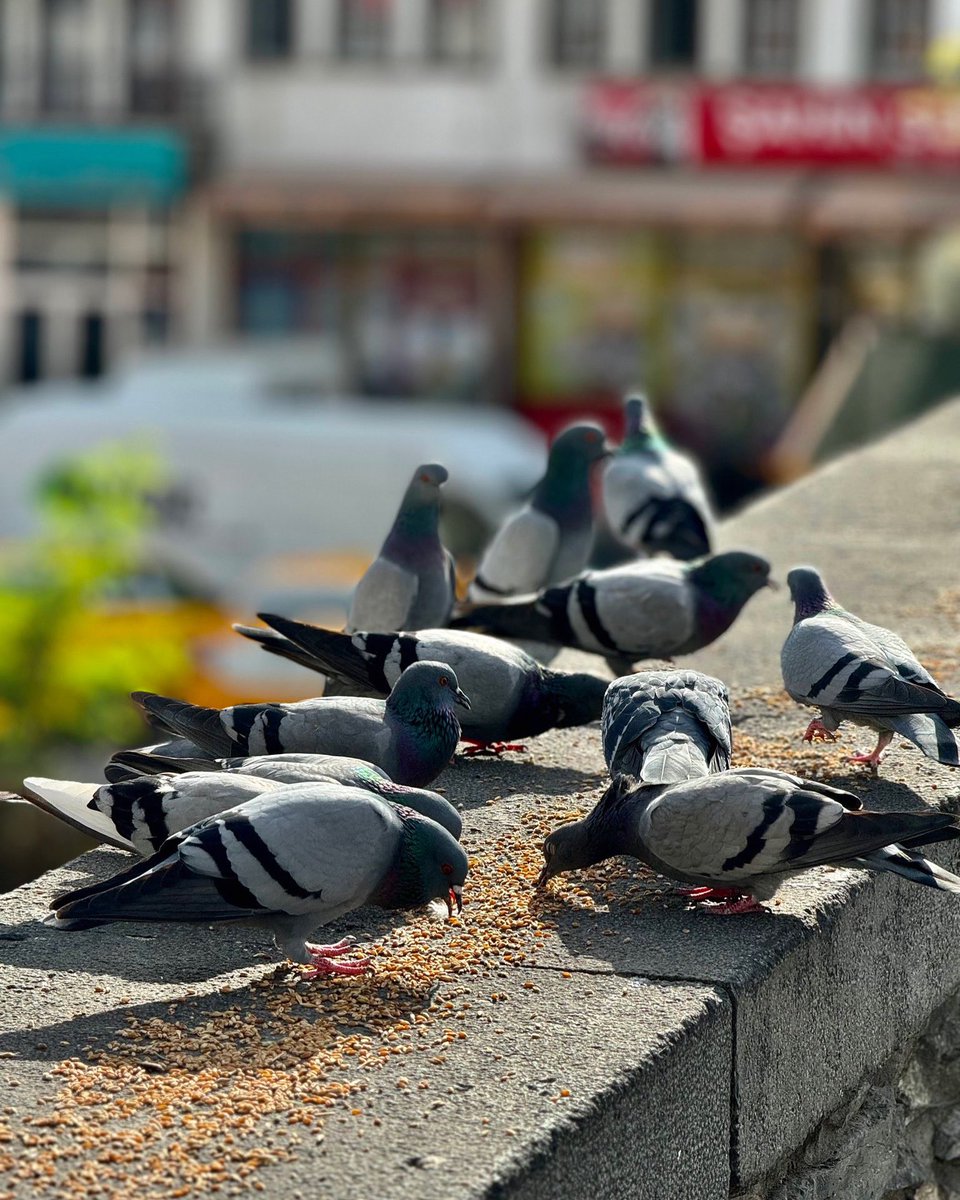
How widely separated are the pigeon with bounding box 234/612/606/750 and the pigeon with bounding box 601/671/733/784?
17.6 inches

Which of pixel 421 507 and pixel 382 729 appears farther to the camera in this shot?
pixel 421 507

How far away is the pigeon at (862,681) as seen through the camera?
3.76m

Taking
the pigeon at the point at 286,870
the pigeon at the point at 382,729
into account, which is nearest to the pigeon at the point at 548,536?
the pigeon at the point at 382,729

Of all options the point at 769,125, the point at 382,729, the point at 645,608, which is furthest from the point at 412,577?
the point at 769,125

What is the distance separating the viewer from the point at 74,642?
605 inches

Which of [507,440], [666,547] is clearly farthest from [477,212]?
[666,547]

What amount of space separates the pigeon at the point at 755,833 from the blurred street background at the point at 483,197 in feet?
75.2

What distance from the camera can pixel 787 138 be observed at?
95.8 feet

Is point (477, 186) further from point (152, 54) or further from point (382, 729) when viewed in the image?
point (382, 729)

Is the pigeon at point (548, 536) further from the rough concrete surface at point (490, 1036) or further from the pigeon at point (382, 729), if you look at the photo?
the pigeon at point (382, 729)

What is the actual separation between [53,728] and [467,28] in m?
18.7

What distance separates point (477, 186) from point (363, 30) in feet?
11.1

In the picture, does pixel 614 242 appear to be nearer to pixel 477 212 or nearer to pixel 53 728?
pixel 477 212

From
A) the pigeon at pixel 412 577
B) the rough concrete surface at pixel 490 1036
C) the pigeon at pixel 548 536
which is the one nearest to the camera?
the rough concrete surface at pixel 490 1036
